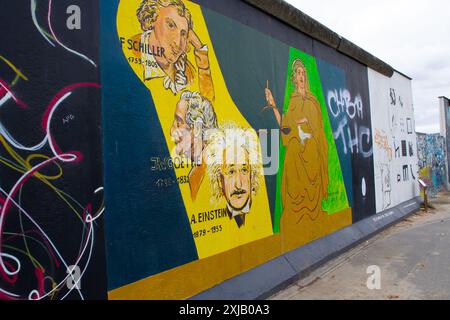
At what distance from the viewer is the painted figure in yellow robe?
6246 mm

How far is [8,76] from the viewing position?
2781 millimetres

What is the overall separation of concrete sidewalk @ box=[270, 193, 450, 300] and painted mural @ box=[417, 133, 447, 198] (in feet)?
27.3

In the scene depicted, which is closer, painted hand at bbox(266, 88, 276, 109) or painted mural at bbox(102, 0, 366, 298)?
painted mural at bbox(102, 0, 366, 298)

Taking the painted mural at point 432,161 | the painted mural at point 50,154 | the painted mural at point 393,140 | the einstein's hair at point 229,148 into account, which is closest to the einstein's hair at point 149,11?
the painted mural at point 50,154

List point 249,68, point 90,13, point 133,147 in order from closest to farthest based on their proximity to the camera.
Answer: point 90,13, point 133,147, point 249,68

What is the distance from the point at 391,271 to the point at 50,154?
521 cm

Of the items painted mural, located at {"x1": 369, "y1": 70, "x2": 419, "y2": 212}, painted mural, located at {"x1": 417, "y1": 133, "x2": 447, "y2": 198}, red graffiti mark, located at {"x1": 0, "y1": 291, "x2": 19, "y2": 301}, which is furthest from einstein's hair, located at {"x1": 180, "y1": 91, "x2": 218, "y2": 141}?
painted mural, located at {"x1": 417, "y1": 133, "x2": 447, "y2": 198}

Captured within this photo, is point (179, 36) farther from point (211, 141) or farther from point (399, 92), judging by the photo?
point (399, 92)

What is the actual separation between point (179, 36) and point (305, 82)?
3408 mm

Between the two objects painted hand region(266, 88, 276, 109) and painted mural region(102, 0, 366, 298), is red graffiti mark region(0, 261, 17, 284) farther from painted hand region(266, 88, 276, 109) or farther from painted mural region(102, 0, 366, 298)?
painted hand region(266, 88, 276, 109)

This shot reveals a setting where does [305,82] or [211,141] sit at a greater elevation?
[305,82]

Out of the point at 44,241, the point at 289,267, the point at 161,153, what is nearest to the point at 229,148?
the point at 161,153

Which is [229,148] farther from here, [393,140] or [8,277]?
[393,140]
